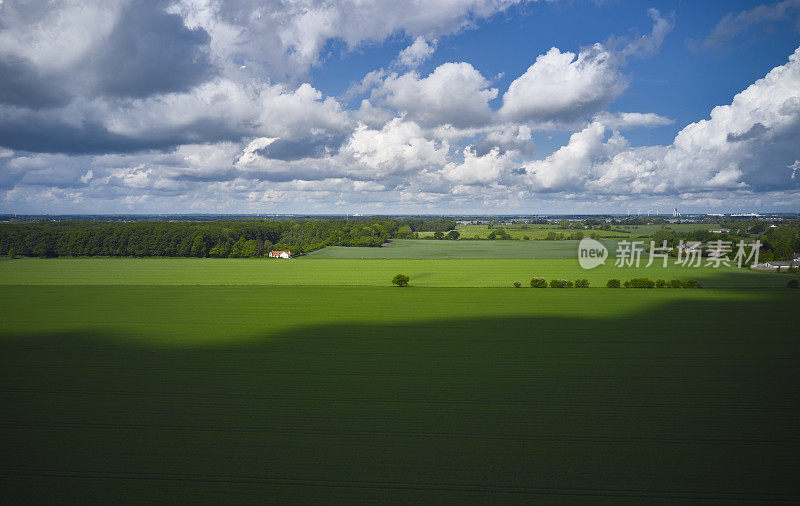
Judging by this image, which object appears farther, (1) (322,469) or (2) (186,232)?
(2) (186,232)

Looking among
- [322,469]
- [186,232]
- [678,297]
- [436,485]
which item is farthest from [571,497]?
[186,232]

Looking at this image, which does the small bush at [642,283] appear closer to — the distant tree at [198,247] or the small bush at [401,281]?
the small bush at [401,281]

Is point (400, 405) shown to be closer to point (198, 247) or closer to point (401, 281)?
point (401, 281)

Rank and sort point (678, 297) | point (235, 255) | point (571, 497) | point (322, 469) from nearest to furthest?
point (571, 497) → point (322, 469) → point (678, 297) → point (235, 255)

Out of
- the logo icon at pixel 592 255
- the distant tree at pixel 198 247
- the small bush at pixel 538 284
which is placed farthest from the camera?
the distant tree at pixel 198 247

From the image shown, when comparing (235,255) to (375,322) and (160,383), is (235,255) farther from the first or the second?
(160,383)

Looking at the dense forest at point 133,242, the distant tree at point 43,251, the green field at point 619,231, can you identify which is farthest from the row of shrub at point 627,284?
the distant tree at point 43,251

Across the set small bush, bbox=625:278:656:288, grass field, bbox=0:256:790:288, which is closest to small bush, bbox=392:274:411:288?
grass field, bbox=0:256:790:288
